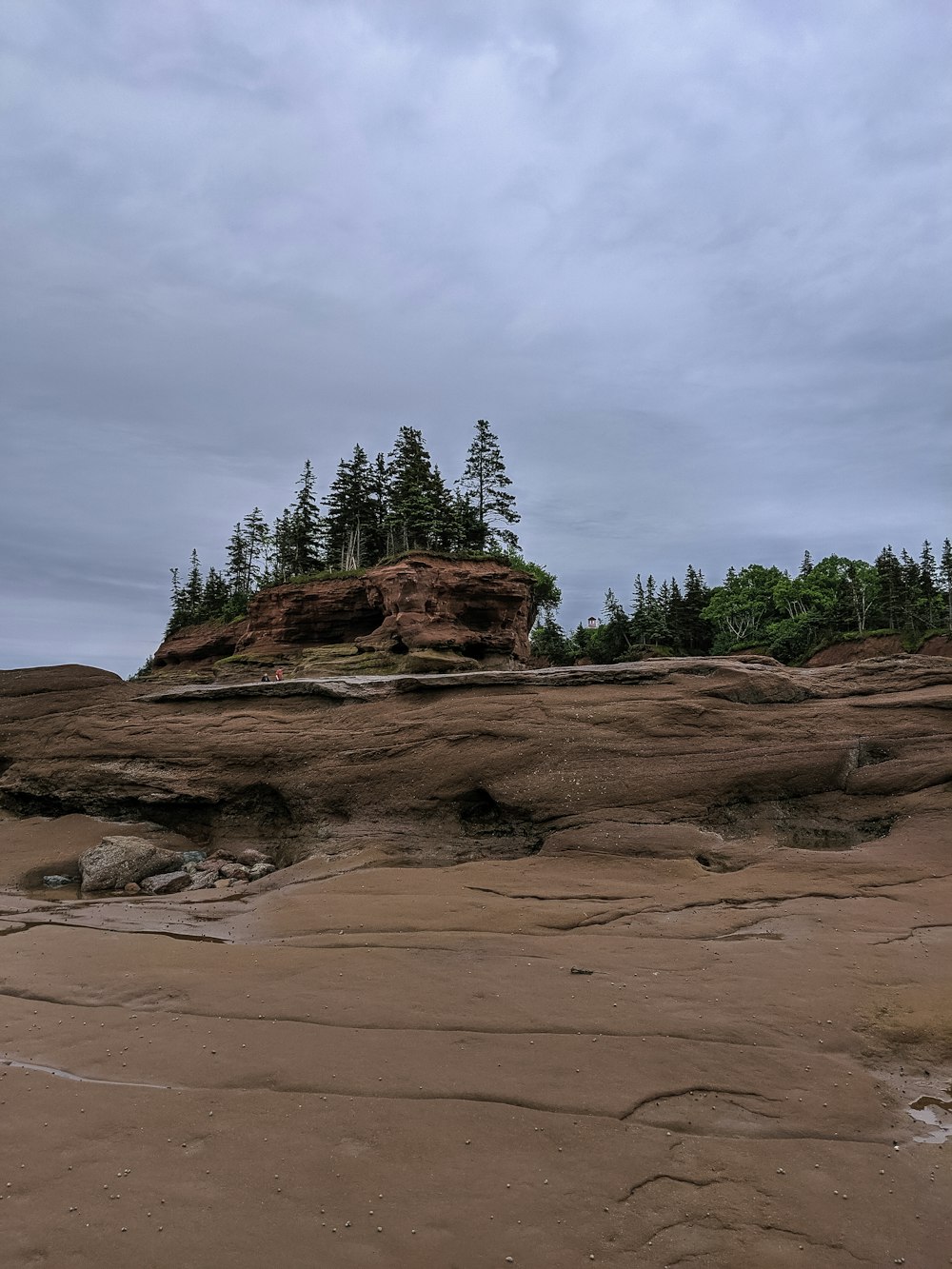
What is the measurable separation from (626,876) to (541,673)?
5.55m

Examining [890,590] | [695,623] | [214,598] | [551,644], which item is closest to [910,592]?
[890,590]

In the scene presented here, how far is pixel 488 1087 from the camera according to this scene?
186 inches

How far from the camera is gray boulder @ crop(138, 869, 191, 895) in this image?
11.9 metres

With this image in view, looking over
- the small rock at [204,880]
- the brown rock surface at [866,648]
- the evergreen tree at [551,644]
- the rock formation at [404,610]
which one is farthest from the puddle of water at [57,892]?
the evergreen tree at [551,644]

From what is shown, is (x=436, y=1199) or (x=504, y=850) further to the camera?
(x=504, y=850)

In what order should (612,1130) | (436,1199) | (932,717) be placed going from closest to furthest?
1. (436,1199)
2. (612,1130)
3. (932,717)

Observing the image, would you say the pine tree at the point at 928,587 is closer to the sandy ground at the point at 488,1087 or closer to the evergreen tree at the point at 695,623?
the evergreen tree at the point at 695,623

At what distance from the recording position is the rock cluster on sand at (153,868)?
12.1 m

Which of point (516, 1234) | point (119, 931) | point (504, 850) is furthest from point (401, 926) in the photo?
point (516, 1234)

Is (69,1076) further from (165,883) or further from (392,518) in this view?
(392,518)

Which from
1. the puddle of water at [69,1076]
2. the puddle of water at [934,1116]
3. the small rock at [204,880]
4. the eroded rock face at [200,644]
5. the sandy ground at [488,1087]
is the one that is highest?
the eroded rock face at [200,644]

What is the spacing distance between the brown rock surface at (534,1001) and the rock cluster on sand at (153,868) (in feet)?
3.06

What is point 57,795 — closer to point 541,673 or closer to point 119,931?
point 119,931

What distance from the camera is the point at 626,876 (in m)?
10.4
